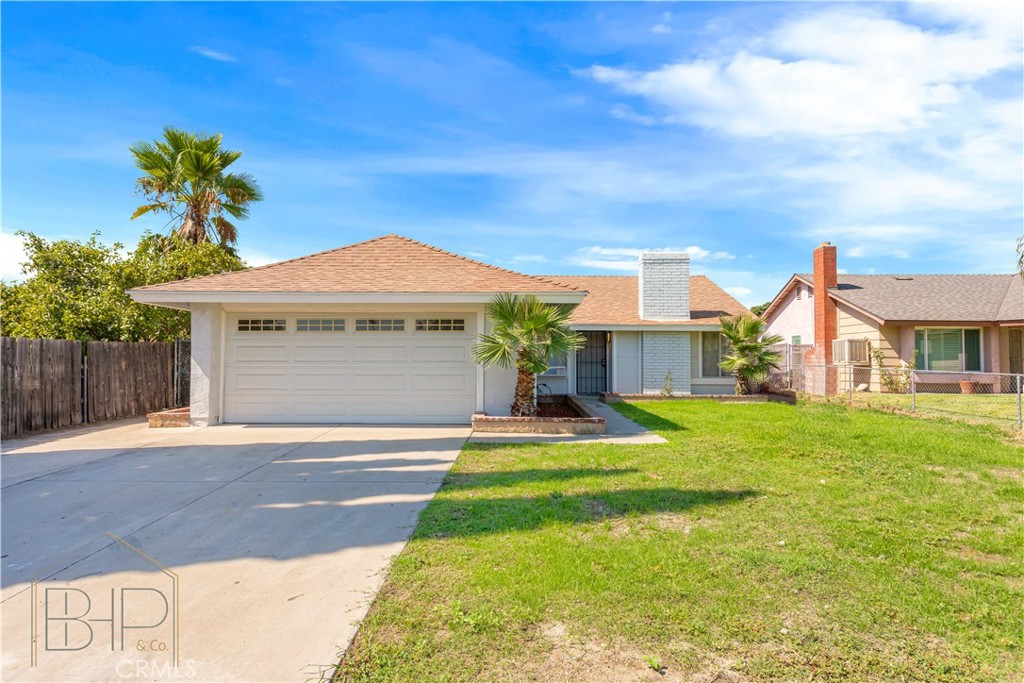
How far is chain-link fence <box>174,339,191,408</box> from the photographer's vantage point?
46.3ft

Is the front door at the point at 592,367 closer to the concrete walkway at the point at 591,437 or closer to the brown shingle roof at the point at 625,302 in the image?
the brown shingle roof at the point at 625,302

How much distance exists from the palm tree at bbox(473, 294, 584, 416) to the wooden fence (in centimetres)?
869

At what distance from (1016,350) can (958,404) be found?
7.54 m

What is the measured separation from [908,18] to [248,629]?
1217 cm

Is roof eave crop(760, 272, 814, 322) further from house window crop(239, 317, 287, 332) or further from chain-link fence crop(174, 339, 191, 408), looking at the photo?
chain-link fence crop(174, 339, 191, 408)

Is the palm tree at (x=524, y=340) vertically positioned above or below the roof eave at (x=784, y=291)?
below

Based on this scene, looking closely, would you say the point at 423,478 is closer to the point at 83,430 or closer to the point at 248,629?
the point at 248,629

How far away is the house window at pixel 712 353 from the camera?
17688mm

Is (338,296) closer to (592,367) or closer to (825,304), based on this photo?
(592,367)

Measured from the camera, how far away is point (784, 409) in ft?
45.7

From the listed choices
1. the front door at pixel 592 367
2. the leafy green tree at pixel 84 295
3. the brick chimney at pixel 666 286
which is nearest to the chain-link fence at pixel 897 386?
the brick chimney at pixel 666 286

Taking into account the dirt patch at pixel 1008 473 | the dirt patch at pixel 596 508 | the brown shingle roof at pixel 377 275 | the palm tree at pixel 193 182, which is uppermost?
the palm tree at pixel 193 182

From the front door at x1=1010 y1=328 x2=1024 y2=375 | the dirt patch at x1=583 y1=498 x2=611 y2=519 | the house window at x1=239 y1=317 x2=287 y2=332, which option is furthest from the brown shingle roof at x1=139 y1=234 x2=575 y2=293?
the front door at x1=1010 y1=328 x2=1024 y2=375

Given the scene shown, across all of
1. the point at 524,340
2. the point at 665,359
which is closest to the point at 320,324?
the point at 524,340
